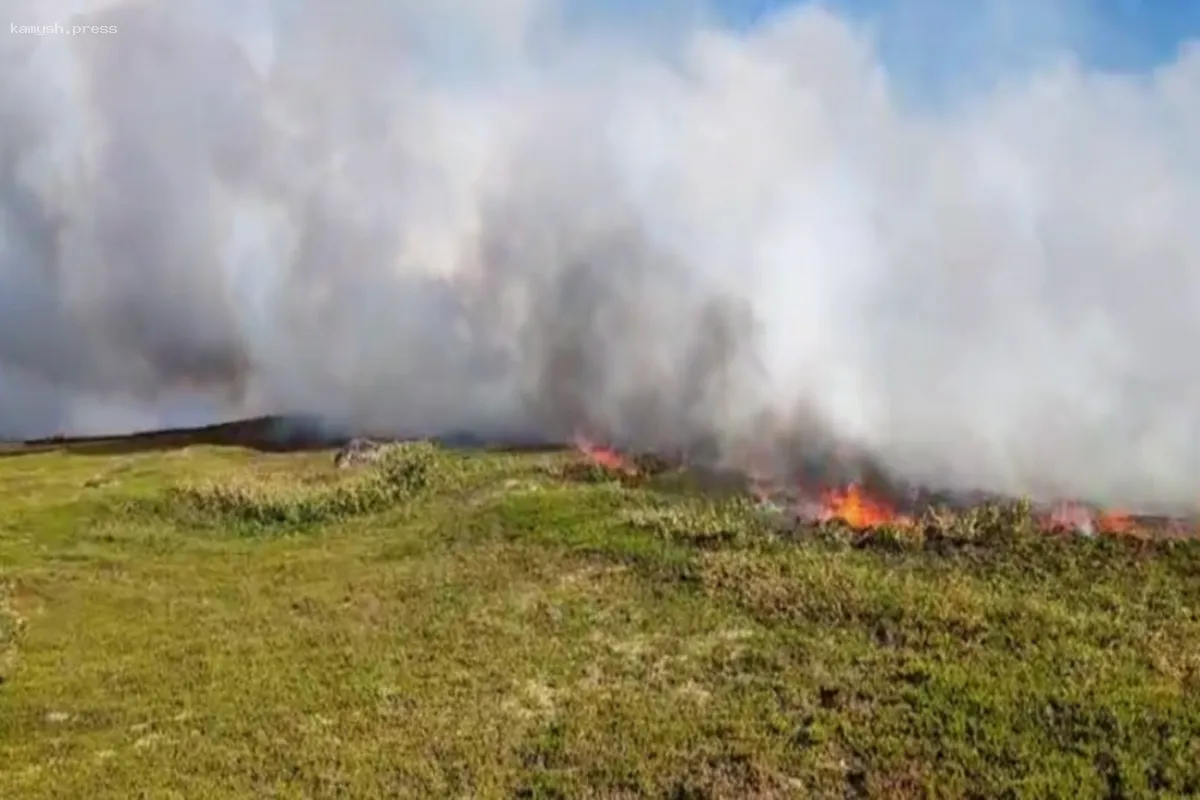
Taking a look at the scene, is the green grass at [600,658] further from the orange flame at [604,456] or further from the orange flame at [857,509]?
the orange flame at [604,456]

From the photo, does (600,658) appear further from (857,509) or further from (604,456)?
(604,456)

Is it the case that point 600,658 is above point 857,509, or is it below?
below

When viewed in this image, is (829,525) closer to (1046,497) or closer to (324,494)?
(1046,497)

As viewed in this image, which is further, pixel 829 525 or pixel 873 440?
pixel 873 440

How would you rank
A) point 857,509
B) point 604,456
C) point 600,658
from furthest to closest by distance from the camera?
1. point 604,456
2. point 857,509
3. point 600,658

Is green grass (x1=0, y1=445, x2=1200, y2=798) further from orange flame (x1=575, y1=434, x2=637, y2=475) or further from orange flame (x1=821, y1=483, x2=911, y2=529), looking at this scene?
orange flame (x1=575, y1=434, x2=637, y2=475)

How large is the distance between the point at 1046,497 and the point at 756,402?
791 inches

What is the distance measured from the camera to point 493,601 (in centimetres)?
4859

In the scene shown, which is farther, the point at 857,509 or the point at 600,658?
the point at 857,509

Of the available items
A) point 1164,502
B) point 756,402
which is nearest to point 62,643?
point 756,402

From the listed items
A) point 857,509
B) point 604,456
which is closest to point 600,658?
point 857,509

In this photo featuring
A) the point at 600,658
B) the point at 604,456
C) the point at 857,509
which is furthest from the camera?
the point at 604,456

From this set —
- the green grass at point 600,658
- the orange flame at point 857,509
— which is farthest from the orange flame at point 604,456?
the orange flame at point 857,509

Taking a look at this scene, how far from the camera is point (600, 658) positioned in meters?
42.6
